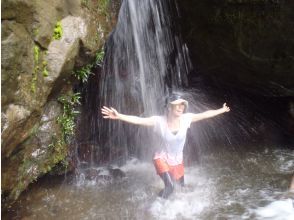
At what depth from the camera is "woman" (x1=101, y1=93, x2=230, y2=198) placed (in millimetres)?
5957

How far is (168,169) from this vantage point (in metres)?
6.11

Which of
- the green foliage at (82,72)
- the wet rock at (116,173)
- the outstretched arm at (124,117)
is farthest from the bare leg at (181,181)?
the green foliage at (82,72)

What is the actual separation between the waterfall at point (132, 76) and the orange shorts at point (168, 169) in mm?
2016

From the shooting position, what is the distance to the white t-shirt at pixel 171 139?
19.8 feet

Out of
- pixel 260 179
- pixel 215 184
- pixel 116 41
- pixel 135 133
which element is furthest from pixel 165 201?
pixel 116 41

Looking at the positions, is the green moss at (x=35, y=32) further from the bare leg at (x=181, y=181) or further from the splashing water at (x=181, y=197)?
the bare leg at (x=181, y=181)

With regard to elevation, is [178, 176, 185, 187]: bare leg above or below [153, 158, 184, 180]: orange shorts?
below

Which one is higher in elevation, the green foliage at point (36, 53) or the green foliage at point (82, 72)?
the green foliage at point (36, 53)

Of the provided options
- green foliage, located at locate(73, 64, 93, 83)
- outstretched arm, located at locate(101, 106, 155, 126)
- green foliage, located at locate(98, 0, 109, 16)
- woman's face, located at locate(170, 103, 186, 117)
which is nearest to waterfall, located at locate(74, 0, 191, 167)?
green foliage, located at locate(98, 0, 109, 16)

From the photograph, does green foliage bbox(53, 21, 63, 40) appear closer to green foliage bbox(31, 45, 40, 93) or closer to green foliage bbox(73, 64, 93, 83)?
green foliage bbox(31, 45, 40, 93)

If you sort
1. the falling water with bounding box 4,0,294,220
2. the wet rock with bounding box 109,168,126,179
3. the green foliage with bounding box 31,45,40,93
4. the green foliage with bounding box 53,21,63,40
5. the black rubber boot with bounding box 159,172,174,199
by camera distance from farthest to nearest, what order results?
the wet rock with bounding box 109,168,126,179 < the black rubber boot with bounding box 159,172,174,199 < the falling water with bounding box 4,0,294,220 < the green foliage with bounding box 53,21,63,40 < the green foliage with bounding box 31,45,40,93

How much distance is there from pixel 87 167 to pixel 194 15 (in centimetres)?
350

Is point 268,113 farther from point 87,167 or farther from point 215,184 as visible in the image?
point 87,167

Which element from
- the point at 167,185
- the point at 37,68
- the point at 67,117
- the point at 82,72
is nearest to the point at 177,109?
the point at 167,185
